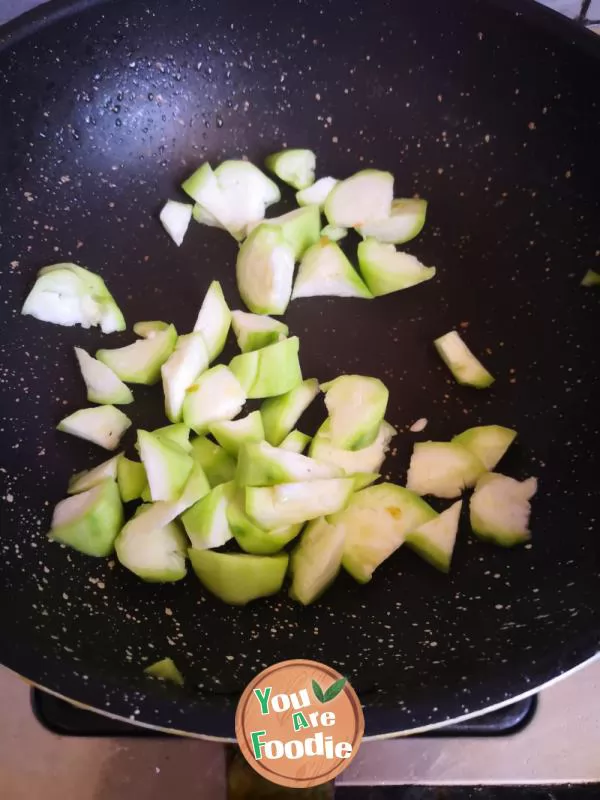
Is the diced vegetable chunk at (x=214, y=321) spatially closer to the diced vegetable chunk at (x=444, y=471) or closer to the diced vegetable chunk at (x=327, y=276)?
the diced vegetable chunk at (x=327, y=276)

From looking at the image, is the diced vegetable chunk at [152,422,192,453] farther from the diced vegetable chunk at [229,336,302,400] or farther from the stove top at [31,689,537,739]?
the stove top at [31,689,537,739]

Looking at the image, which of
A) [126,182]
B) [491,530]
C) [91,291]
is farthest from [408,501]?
[126,182]

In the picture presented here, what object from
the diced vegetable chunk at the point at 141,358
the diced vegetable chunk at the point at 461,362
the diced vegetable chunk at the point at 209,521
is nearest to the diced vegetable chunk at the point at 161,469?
the diced vegetable chunk at the point at 209,521

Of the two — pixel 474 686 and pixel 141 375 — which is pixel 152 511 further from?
pixel 474 686

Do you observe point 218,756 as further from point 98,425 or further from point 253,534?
point 98,425

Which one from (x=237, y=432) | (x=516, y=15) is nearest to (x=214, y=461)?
(x=237, y=432)
